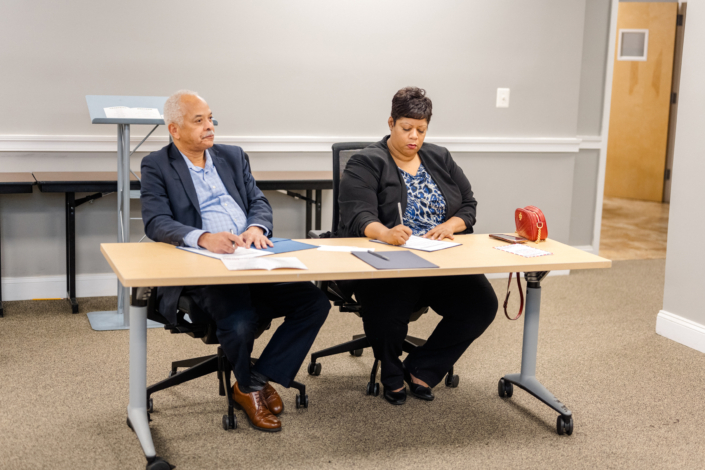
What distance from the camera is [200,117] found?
93.5 inches

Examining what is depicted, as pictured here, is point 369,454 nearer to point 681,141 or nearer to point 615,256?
point 681,141

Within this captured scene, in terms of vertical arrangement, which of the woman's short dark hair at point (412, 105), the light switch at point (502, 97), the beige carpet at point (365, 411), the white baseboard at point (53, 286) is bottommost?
the beige carpet at point (365, 411)

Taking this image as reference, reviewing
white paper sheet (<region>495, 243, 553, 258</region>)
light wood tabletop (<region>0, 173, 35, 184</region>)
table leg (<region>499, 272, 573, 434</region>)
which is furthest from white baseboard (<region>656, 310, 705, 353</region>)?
light wood tabletop (<region>0, 173, 35, 184</region>)

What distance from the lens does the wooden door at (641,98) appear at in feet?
25.0

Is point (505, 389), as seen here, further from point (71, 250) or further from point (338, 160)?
point (71, 250)

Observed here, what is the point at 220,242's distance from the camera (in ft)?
6.86

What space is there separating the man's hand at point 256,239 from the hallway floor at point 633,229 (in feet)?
11.9

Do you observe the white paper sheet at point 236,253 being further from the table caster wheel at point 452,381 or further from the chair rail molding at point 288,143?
the chair rail molding at point 288,143

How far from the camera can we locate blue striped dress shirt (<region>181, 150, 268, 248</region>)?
2.44 meters

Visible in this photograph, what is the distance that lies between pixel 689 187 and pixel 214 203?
2238 mm

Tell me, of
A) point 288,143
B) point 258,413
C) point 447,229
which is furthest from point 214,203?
point 288,143

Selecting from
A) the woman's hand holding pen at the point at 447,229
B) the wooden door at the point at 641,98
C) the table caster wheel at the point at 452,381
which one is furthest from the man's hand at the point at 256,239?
the wooden door at the point at 641,98

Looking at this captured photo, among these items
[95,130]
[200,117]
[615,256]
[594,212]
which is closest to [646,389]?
[200,117]

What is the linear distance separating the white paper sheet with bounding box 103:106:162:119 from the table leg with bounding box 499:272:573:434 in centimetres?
180
